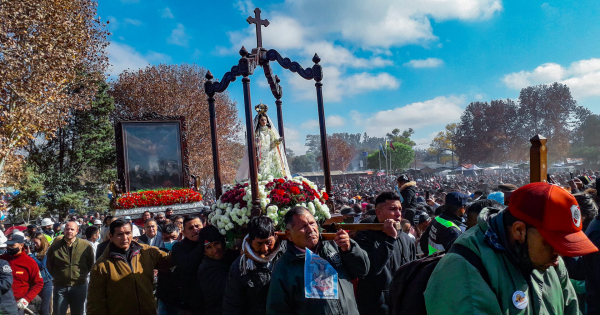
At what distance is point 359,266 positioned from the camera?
2.95m

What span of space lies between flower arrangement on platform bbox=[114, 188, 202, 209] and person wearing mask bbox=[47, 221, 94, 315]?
323 inches

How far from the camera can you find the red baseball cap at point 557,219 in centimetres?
162

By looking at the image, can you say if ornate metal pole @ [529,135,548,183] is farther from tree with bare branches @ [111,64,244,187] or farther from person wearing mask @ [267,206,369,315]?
tree with bare branches @ [111,64,244,187]

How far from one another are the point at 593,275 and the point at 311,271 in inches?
81.2

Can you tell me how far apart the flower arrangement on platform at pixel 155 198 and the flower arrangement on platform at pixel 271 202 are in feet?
36.1

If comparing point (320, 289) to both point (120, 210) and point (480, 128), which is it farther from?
point (480, 128)

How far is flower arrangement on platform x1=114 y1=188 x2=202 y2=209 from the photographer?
14758mm

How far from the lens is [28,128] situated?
15.4 m

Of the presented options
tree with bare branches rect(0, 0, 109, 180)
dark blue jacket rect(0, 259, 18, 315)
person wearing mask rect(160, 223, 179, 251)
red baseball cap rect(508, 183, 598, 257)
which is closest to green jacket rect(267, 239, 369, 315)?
red baseball cap rect(508, 183, 598, 257)

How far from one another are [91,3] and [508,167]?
170 ft

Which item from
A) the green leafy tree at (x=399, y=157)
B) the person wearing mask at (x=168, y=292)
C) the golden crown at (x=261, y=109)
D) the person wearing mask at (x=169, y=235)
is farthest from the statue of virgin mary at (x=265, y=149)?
the green leafy tree at (x=399, y=157)

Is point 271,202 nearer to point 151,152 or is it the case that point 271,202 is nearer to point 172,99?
point 151,152

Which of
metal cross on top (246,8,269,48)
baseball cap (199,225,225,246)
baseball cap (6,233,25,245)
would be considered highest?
metal cross on top (246,8,269,48)

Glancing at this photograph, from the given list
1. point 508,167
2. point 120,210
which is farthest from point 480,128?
point 120,210
